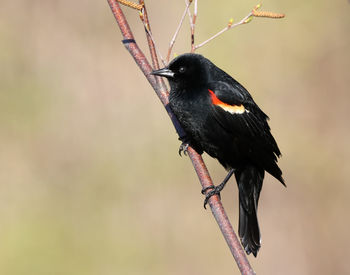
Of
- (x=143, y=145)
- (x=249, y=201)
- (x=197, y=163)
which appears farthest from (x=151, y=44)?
(x=143, y=145)

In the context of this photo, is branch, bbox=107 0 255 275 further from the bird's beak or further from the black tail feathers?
the black tail feathers

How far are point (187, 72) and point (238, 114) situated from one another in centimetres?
35

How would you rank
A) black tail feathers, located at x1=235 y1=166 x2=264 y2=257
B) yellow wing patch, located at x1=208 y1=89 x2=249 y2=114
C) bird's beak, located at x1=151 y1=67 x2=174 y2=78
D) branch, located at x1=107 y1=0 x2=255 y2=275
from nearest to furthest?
branch, located at x1=107 y1=0 x2=255 y2=275 → bird's beak, located at x1=151 y1=67 x2=174 y2=78 → yellow wing patch, located at x1=208 y1=89 x2=249 y2=114 → black tail feathers, located at x1=235 y1=166 x2=264 y2=257

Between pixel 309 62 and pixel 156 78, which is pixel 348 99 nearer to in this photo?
pixel 309 62

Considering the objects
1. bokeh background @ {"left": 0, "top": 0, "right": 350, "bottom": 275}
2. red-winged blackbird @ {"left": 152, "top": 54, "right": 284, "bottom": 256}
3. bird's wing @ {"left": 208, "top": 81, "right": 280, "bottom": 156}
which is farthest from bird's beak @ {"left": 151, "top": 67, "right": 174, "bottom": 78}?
bokeh background @ {"left": 0, "top": 0, "right": 350, "bottom": 275}

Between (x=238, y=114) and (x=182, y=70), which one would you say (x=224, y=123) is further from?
(x=182, y=70)

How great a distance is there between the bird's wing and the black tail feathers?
189 mm

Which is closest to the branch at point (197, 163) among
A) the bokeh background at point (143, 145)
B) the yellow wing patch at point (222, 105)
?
the yellow wing patch at point (222, 105)

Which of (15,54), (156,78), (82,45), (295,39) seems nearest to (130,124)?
(82,45)

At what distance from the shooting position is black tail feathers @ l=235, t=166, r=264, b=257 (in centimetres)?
304

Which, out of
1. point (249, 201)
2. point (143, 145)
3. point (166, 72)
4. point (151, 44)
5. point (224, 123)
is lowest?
point (249, 201)

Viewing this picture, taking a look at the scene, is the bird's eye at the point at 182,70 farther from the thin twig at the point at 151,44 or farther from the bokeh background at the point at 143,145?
the bokeh background at the point at 143,145

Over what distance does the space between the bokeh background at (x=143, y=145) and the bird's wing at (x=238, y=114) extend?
1.52m

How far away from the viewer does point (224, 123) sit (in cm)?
293
